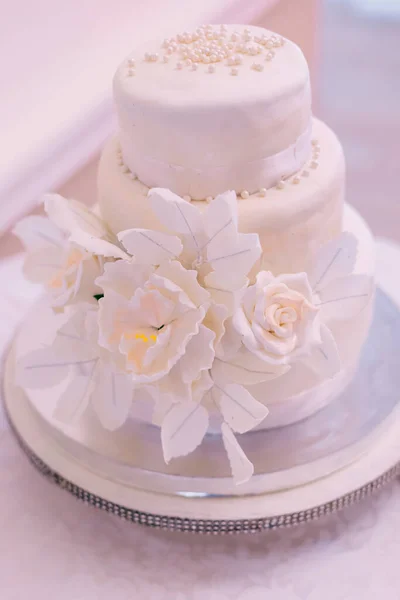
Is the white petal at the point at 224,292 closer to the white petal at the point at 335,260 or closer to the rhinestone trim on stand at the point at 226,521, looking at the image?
the white petal at the point at 335,260

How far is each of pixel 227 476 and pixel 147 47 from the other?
1.73 ft

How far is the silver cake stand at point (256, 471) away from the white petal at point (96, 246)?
0.27 m

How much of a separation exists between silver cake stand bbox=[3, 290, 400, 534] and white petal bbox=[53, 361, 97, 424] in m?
0.08

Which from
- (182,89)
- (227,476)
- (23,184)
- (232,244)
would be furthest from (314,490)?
(23,184)

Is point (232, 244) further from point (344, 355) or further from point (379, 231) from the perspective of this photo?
point (379, 231)

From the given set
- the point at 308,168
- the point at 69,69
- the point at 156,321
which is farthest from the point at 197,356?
the point at 69,69

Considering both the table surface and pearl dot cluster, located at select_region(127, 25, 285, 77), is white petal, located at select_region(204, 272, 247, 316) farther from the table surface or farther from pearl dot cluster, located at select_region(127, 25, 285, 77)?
the table surface

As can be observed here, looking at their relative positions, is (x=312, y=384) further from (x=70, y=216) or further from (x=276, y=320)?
(x=70, y=216)

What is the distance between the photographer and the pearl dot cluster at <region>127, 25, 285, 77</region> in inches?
29.3

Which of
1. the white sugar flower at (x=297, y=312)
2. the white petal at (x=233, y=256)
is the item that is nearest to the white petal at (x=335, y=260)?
the white sugar flower at (x=297, y=312)

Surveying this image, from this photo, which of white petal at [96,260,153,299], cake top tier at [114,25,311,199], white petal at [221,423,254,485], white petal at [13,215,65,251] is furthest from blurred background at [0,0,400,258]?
white petal at [221,423,254,485]

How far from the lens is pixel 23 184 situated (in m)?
1.23

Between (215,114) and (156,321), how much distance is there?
224 mm

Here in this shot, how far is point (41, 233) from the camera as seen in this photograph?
2.72 ft
